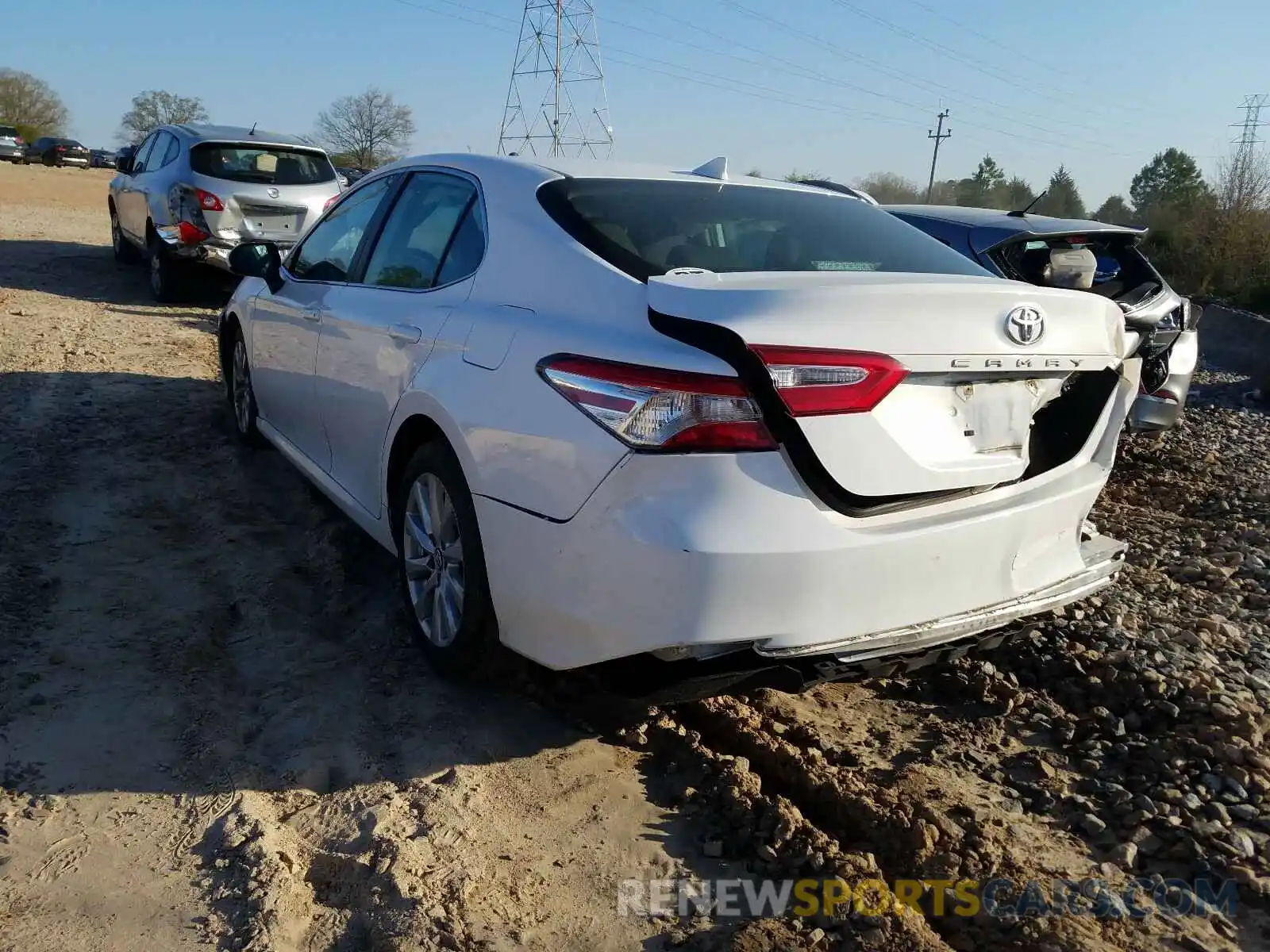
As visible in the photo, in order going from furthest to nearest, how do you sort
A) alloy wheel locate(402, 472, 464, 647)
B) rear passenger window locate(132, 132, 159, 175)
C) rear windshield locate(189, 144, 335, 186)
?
rear passenger window locate(132, 132, 159, 175), rear windshield locate(189, 144, 335, 186), alloy wheel locate(402, 472, 464, 647)

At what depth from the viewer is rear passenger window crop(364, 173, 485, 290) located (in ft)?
11.3

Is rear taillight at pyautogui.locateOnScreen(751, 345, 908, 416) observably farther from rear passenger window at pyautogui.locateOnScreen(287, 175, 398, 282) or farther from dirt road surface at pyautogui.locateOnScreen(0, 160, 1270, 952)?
rear passenger window at pyautogui.locateOnScreen(287, 175, 398, 282)

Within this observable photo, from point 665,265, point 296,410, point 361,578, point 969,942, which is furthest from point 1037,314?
point 296,410

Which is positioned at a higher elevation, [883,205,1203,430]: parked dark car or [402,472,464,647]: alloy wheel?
[883,205,1203,430]: parked dark car

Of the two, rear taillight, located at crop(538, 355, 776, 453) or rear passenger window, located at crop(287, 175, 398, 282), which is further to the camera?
rear passenger window, located at crop(287, 175, 398, 282)

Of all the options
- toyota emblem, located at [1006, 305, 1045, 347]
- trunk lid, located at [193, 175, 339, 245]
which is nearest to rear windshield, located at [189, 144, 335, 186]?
trunk lid, located at [193, 175, 339, 245]

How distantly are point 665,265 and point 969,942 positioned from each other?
1848 millimetres

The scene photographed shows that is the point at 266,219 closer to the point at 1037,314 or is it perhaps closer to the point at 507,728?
the point at 507,728

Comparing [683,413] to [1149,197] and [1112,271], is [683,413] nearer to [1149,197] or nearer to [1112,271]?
[1112,271]

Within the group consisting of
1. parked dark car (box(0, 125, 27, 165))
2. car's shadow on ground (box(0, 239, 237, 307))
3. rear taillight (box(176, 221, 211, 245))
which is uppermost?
parked dark car (box(0, 125, 27, 165))

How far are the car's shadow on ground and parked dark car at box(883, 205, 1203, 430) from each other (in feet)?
25.4

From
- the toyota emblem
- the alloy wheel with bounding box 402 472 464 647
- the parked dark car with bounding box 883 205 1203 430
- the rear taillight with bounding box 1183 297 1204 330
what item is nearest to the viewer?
the toyota emblem

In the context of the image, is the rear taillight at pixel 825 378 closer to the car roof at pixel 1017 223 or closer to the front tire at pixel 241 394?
the front tire at pixel 241 394

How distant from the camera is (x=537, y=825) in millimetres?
2756
